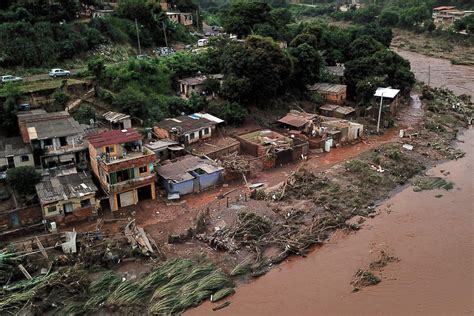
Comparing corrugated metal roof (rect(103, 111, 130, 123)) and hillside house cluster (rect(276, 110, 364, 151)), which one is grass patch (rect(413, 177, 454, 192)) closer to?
hillside house cluster (rect(276, 110, 364, 151))

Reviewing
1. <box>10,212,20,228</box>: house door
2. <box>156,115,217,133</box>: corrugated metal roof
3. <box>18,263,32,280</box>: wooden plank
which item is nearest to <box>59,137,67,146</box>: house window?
<box>10,212,20,228</box>: house door

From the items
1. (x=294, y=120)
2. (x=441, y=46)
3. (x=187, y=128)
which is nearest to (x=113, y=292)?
(x=187, y=128)

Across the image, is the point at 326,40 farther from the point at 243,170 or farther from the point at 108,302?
the point at 108,302

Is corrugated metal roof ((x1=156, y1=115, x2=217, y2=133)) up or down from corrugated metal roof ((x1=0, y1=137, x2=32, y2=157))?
down

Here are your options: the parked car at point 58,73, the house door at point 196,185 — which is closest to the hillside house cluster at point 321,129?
the house door at point 196,185

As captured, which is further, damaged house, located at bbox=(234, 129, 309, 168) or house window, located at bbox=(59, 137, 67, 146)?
damaged house, located at bbox=(234, 129, 309, 168)

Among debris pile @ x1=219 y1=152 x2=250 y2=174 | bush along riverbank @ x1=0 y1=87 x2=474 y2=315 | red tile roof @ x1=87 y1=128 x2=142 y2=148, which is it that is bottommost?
bush along riverbank @ x1=0 y1=87 x2=474 y2=315
